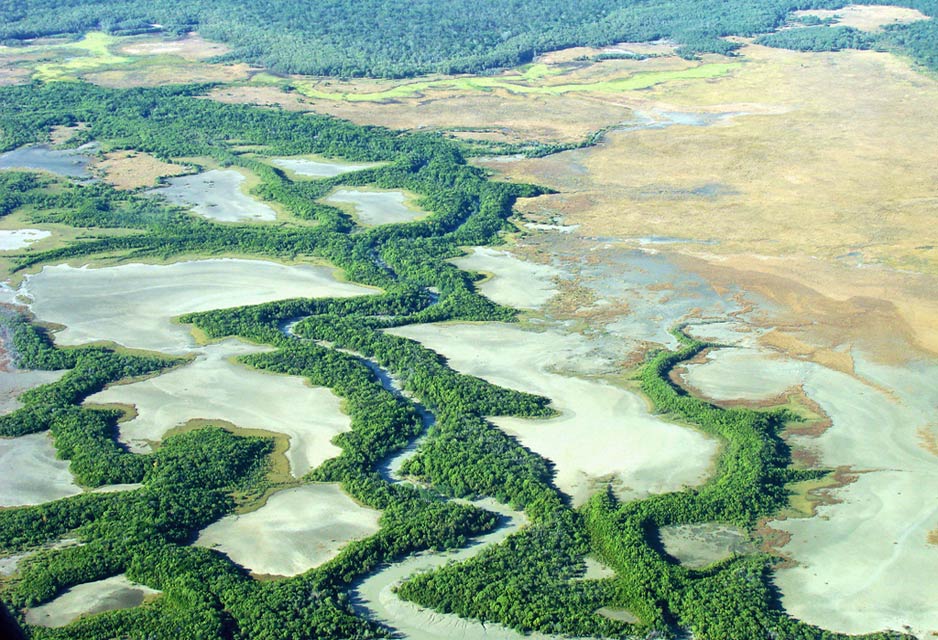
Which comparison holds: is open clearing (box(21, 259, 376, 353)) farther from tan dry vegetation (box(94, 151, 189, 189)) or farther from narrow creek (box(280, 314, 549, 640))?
narrow creek (box(280, 314, 549, 640))

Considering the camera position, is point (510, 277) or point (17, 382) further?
point (510, 277)

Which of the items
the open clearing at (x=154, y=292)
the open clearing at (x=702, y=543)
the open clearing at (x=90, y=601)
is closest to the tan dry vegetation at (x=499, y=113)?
the open clearing at (x=154, y=292)

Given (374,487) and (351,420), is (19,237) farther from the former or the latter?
(374,487)

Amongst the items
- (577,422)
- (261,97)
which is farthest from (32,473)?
(261,97)

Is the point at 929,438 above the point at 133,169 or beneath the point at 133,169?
beneath

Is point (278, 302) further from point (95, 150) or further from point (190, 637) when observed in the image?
point (95, 150)

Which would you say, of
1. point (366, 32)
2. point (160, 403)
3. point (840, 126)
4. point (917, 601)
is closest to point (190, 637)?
point (160, 403)

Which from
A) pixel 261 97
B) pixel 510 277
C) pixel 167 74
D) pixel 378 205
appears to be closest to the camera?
pixel 510 277
